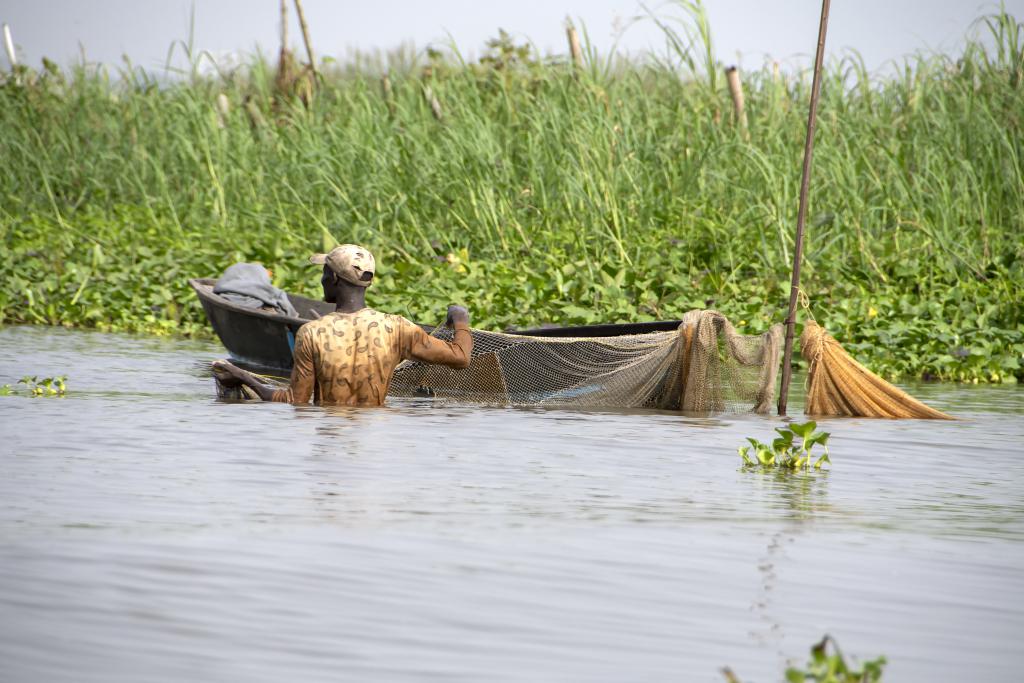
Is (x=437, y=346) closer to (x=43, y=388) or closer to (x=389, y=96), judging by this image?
(x=43, y=388)

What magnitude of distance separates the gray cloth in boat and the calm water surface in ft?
12.1

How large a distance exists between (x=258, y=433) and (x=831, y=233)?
7.31m

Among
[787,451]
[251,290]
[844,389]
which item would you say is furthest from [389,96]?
[787,451]

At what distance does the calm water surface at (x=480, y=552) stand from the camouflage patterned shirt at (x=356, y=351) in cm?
17

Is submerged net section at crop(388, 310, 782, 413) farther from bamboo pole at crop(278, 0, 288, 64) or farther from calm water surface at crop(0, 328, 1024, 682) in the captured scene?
bamboo pole at crop(278, 0, 288, 64)

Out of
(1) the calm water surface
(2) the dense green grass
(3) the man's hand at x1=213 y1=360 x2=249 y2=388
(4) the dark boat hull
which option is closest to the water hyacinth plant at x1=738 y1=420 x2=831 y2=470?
(1) the calm water surface

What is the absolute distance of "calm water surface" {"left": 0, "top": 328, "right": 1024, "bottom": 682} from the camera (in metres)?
3.81

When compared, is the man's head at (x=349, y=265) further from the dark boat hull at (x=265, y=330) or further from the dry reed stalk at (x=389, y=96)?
the dry reed stalk at (x=389, y=96)

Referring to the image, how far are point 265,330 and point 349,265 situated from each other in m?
3.55

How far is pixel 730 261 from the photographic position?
43.4ft

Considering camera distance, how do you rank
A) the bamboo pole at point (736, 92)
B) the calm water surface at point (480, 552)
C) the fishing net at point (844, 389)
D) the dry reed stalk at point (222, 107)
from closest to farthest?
the calm water surface at point (480, 552) → the fishing net at point (844, 389) → the bamboo pole at point (736, 92) → the dry reed stalk at point (222, 107)

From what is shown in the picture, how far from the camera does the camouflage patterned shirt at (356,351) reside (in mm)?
7805

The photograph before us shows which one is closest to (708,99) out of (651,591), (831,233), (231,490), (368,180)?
(831,233)

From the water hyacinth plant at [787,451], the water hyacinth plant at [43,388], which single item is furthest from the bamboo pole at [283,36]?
the water hyacinth plant at [787,451]
